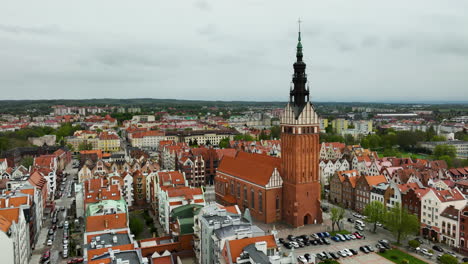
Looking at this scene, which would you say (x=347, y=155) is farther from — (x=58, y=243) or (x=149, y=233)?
(x=58, y=243)

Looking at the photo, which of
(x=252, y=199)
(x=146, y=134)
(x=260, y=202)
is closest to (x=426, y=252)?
(x=260, y=202)

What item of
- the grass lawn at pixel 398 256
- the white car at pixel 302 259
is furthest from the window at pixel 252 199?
the grass lawn at pixel 398 256

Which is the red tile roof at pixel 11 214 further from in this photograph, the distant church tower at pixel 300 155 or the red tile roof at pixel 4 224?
the distant church tower at pixel 300 155

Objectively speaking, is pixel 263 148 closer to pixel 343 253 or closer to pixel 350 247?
pixel 350 247

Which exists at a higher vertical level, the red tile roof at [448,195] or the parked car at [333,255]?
the red tile roof at [448,195]

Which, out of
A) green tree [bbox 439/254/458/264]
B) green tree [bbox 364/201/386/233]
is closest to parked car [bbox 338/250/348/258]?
green tree [bbox 364/201/386/233]
